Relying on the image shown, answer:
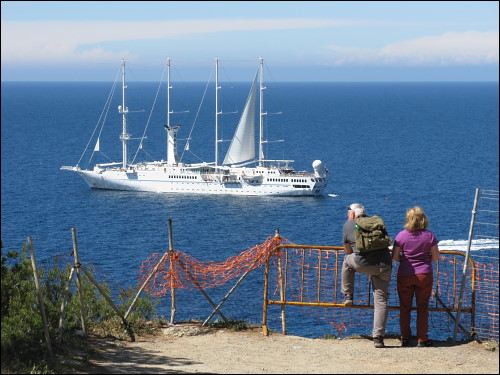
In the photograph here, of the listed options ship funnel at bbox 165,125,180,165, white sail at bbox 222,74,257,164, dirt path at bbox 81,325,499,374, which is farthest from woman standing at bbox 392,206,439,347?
white sail at bbox 222,74,257,164

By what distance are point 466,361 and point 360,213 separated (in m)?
2.86

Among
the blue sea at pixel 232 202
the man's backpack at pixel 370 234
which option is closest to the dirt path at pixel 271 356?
the man's backpack at pixel 370 234

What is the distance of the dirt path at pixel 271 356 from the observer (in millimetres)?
13031

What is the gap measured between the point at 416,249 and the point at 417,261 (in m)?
0.22

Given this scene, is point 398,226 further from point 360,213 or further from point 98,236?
point 360,213

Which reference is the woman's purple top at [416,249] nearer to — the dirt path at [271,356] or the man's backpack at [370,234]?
the man's backpack at [370,234]

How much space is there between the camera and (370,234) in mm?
13578

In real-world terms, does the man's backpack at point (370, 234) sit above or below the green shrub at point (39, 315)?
above

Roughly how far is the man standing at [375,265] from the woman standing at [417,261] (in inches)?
8.6

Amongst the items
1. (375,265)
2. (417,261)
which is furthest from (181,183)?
(417,261)

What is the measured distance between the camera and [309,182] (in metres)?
83.4

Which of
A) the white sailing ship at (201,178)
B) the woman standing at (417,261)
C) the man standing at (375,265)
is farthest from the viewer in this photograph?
the white sailing ship at (201,178)

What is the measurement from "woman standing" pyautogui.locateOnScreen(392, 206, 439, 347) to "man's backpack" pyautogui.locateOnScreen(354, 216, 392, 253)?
278 millimetres

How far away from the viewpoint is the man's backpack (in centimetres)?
1354
